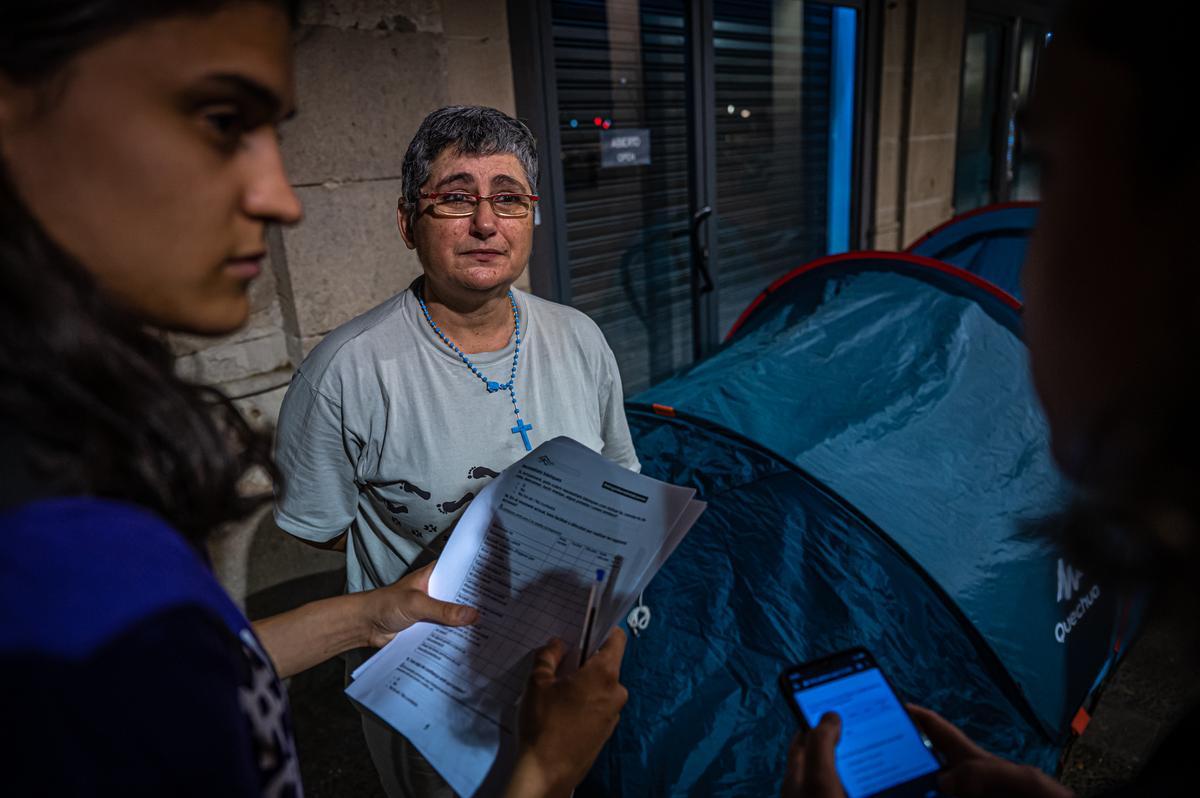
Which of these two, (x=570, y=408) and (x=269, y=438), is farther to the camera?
(x=570, y=408)

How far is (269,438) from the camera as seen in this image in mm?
789

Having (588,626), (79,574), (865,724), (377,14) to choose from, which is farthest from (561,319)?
(377,14)

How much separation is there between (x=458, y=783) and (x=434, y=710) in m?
0.10

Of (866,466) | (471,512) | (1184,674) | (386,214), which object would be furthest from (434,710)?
(1184,674)

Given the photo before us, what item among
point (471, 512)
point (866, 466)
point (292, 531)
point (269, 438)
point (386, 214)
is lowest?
point (866, 466)

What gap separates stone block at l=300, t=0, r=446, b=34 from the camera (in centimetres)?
203

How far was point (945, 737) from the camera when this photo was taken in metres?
0.90

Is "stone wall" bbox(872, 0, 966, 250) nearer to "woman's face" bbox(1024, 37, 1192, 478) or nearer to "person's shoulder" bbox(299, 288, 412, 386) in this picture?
"person's shoulder" bbox(299, 288, 412, 386)

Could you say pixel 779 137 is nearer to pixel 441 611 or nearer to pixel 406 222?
pixel 406 222

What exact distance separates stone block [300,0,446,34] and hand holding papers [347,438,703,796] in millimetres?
1625

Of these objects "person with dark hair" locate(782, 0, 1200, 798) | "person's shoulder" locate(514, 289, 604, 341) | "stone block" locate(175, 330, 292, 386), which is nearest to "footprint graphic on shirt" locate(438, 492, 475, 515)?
"person's shoulder" locate(514, 289, 604, 341)

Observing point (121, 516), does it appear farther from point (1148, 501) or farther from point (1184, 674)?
point (1184, 674)

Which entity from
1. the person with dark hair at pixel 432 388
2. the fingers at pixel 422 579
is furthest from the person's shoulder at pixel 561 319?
the fingers at pixel 422 579

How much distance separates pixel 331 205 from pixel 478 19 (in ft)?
2.79
